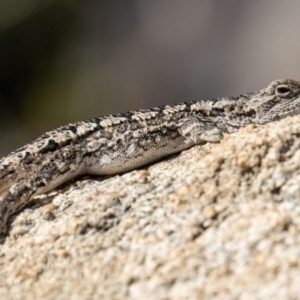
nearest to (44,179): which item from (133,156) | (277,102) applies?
(133,156)

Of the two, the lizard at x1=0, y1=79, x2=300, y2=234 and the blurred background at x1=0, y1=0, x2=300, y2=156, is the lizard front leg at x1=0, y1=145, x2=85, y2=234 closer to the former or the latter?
the lizard at x1=0, y1=79, x2=300, y2=234

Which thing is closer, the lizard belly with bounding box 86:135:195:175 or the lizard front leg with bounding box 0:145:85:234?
the lizard front leg with bounding box 0:145:85:234

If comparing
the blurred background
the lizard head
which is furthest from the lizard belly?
the blurred background

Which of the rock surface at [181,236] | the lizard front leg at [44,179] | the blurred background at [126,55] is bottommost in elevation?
the rock surface at [181,236]

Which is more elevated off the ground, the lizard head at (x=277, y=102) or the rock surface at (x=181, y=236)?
the lizard head at (x=277, y=102)

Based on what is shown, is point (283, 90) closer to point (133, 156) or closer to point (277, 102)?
point (277, 102)

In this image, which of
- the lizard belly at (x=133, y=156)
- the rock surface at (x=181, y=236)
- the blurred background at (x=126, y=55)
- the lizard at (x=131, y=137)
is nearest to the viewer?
the rock surface at (x=181, y=236)

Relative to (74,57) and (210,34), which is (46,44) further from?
(210,34)

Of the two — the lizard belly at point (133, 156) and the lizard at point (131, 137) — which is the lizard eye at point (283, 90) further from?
the lizard belly at point (133, 156)

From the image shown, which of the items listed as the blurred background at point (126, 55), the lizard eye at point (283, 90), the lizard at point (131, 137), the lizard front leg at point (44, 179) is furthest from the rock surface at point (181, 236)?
the blurred background at point (126, 55)
